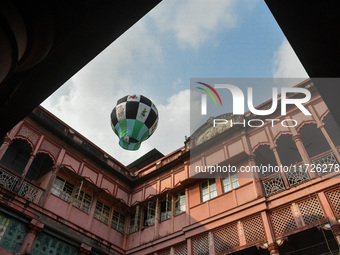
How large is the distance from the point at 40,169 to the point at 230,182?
831cm

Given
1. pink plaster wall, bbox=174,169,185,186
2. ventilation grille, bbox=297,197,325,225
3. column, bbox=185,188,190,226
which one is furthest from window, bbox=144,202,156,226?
ventilation grille, bbox=297,197,325,225

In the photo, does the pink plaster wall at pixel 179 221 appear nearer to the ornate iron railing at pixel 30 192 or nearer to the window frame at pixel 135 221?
the window frame at pixel 135 221

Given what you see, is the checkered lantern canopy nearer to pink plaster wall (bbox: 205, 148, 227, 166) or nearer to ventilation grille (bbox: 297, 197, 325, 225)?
pink plaster wall (bbox: 205, 148, 227, 166)

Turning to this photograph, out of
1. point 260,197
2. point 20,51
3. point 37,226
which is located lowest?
point 20,51

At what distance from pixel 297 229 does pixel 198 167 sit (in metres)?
5.08

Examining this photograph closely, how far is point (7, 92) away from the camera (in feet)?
10.2

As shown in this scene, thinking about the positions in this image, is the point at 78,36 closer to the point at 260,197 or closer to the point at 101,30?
the point at 101,30

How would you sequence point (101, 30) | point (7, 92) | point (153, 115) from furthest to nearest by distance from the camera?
point (153, 115) < point (7, 92) < point (101, 30)

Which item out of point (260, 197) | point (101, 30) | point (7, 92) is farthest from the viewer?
point (260, 197)

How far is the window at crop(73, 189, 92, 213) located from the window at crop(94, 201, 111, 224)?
0.47m

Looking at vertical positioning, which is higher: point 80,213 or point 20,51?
point 80,213

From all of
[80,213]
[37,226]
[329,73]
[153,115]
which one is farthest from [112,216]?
[329,73]

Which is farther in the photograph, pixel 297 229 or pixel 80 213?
pixel 80 213

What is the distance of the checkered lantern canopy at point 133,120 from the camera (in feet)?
33.7
